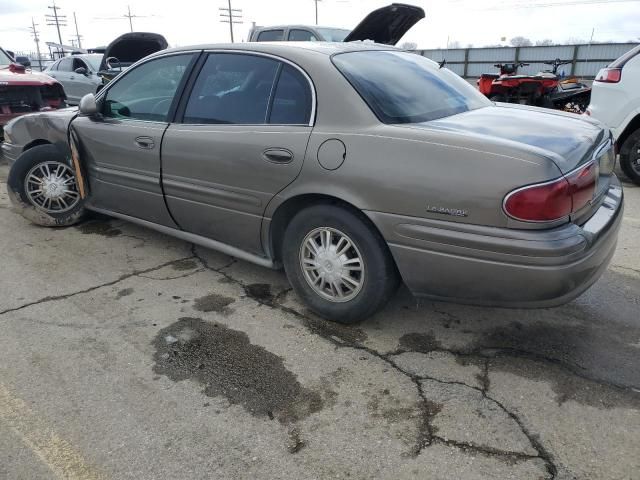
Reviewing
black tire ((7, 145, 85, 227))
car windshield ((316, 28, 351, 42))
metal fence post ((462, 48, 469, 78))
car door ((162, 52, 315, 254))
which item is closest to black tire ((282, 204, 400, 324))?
car door ((162, 52, 315, 254))

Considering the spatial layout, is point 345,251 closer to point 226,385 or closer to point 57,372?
point 226,385

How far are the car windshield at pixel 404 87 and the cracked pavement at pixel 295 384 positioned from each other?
48.6 inches

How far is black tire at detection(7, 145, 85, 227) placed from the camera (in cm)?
463

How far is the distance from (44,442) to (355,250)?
1.73 metres

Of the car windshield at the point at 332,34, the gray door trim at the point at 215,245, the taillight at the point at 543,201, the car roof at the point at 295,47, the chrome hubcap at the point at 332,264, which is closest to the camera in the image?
the taillight at the point at 543,201

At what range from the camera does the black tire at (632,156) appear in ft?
21.1

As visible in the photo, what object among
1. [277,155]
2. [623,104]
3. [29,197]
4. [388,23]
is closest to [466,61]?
[388,23]

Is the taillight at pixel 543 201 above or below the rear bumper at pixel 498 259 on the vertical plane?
above

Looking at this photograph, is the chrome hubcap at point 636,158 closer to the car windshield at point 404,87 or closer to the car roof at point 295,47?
the car windshield at point 404,87

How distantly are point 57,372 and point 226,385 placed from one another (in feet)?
2.97

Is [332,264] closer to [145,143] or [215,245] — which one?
[215,245]

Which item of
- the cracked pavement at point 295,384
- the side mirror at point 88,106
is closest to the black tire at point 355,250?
the cracked pavement at point 295,384

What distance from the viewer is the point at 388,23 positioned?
7.10 meters

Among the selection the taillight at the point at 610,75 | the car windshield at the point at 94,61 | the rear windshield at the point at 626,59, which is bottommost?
the car windshield at the point at 94,61
